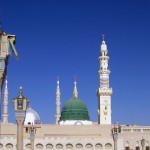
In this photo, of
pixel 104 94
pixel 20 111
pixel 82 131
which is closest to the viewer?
pixel 20 111

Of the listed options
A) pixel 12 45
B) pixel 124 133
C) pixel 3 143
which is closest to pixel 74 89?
pixel 124 133

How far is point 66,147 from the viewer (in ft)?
194

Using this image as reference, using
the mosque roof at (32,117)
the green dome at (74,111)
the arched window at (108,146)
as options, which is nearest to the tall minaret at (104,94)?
the green dome at (74,111)

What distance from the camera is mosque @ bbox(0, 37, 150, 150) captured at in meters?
58.8

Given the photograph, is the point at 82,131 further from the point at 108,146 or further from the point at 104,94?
the point at 104,94

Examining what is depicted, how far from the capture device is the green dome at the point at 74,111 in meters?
67.3

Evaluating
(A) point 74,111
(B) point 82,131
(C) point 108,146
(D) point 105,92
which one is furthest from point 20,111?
(A) point 74,111

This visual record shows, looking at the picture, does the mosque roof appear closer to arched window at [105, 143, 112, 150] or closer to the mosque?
the mosque

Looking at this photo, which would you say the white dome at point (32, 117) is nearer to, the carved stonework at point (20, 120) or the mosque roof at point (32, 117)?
the mosque roof at point (32, 117)

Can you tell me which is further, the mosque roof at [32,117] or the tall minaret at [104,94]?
the tall minaret at [104,94]

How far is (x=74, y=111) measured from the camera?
220 feet

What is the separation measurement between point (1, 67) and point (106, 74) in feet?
197

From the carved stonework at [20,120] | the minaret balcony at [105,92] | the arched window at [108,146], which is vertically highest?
the minaret balcony at [105,92]

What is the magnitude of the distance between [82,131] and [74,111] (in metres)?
6.23
